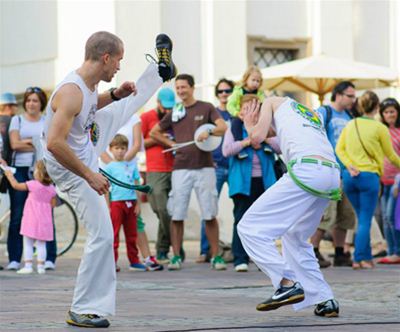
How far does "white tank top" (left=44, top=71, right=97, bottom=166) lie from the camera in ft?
27.1

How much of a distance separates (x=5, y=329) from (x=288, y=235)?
2239 millimetres

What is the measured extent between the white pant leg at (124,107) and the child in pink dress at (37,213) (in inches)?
186

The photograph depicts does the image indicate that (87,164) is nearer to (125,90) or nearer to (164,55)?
(125,90)

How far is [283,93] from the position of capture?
845 inches

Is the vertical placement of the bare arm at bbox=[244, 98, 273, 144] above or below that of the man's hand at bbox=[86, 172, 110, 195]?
above

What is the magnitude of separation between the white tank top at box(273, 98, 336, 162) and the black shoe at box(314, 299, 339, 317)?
101 cm

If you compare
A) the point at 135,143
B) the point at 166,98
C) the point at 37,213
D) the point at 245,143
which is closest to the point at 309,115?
the point at 245,143

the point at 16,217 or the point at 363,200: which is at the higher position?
the point at 363,200

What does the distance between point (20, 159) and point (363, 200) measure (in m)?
3.71

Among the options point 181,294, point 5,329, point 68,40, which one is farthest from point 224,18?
point 5,329

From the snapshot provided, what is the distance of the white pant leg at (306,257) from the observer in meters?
8.86

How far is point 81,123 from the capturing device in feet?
27.2

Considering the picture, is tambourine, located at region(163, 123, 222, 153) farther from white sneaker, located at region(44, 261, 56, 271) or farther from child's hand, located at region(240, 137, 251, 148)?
white sneaker, located at region(44, 261, 56, 271)

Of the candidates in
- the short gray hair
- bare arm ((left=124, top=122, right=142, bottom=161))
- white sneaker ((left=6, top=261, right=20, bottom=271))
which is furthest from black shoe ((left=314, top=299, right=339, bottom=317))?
white sneaker ((left=6, top=261, right=20, bottom=271))
